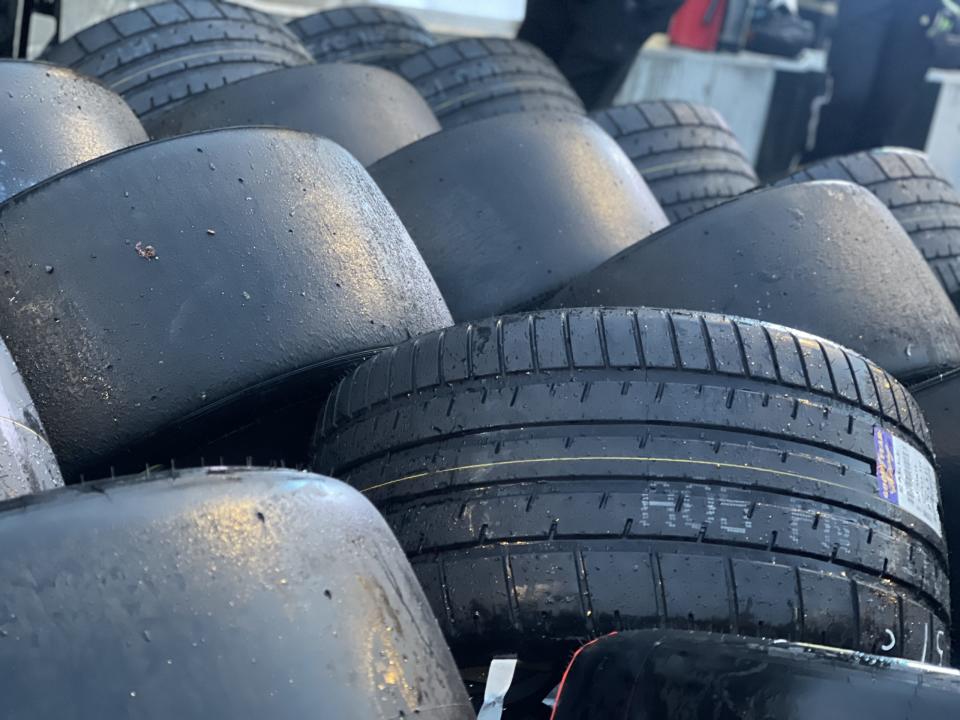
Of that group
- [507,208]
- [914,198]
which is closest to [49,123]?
[507,208]

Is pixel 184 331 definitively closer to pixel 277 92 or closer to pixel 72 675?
pixel 72 675

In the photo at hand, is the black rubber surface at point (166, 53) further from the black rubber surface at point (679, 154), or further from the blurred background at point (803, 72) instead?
the blurred background at point (803, 72)

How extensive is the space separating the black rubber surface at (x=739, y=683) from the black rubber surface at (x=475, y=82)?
227 cm

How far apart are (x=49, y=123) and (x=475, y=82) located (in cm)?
159

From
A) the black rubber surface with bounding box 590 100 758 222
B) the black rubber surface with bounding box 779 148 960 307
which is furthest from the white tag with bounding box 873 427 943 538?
the black rubber surface with bounding box 590 100 758 222

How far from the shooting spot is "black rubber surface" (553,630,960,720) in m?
1.20

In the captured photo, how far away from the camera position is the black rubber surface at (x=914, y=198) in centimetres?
295

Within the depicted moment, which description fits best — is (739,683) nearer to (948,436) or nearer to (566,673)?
(566,673)

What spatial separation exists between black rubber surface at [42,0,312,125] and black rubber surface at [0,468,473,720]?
1991 mm

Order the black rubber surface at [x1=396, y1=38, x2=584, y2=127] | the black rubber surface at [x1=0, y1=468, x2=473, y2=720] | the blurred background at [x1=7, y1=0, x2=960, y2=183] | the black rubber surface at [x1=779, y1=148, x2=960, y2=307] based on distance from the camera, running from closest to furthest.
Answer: the black rubber surface at [x1=0, y1=468, x2=473, y2=720] → the black rubber surface at [x1=779, y1=148, x2=960, y2=307] → the black rubber surface at [x1=396, y1=38, x2=584, y2=127] → the blurred background at [x1=7, y1=0, x2=960, y2=183]

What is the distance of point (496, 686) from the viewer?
1551 millimetres

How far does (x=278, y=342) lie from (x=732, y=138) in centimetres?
202

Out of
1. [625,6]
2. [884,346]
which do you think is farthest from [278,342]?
[625,6]

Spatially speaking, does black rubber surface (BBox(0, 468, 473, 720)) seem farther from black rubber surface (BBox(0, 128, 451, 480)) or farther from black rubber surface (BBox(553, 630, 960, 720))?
black rubber surface (BBox(0, 128, 451, 480))
